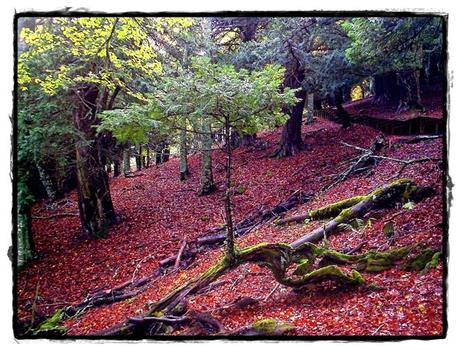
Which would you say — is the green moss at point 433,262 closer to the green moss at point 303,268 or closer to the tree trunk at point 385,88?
the green moss at point 303,268

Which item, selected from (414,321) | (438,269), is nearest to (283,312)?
(414,321)

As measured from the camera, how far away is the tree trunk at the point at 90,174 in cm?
643

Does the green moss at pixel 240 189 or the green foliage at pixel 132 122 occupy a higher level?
the green foliage at pixel 132 122

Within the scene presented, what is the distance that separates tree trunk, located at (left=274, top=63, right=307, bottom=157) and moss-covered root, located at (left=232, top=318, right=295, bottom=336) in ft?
11.7

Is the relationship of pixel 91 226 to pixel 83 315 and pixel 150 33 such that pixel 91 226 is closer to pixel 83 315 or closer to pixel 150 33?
pixel 83 315

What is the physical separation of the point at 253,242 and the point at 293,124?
2.61 meters

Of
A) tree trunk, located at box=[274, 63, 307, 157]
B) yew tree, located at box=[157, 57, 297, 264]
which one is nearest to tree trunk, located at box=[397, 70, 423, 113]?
tree trunk, located at box=[274, 63, 307, 157]

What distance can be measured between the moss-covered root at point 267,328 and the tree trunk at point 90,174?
11.5ft

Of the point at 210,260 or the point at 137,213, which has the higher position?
the point at 137,213

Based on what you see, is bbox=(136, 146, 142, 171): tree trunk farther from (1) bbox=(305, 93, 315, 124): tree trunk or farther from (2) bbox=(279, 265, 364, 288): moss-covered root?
(2) bbox=(279, 265, 364, 288): moss-covered root

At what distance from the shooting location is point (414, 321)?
3814mm

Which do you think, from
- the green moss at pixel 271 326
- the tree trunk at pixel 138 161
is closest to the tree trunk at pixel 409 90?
the green moss at pixel 271 326

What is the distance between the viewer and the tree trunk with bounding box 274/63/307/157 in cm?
654

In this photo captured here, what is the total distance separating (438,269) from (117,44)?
17.7 ft
